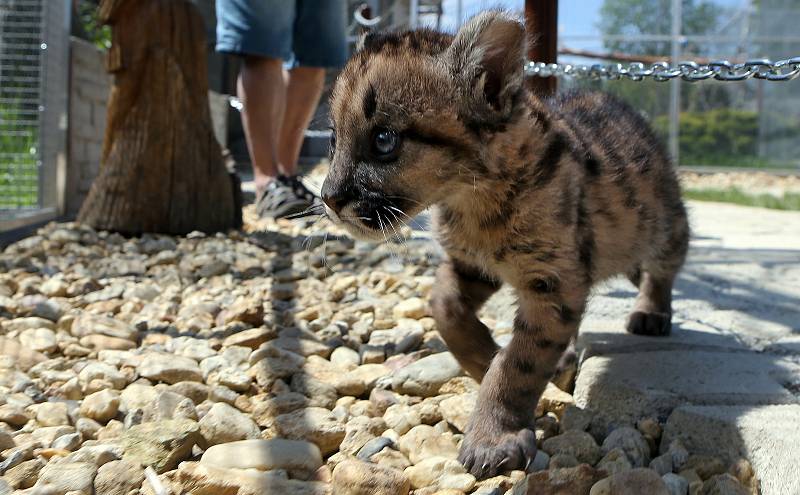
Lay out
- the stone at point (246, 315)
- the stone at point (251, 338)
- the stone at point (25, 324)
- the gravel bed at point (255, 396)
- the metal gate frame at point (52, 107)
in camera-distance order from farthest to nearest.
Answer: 1. the metal gate frame at point (52, 107)
2. the stone at point (246, 315)
3. the stone at point (25, 324)
4. the stone at point (251, 338)
5. the gravel bed at point (255, 396)

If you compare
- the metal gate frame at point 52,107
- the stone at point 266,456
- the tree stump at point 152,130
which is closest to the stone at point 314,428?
the stone at point 266,456

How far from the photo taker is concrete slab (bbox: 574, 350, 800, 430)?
2.57 metres

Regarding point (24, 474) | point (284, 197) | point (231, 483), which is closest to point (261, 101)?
point (284, 197)

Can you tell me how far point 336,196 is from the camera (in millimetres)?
2414

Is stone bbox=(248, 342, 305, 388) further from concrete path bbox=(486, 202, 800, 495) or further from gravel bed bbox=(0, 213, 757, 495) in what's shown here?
concrete path bbox=(486, 202, 800, 495)

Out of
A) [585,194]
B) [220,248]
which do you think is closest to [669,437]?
[585,194]

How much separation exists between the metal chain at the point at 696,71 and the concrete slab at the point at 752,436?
99 cm

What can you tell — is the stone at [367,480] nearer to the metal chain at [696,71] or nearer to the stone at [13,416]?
the stone at [13,416]

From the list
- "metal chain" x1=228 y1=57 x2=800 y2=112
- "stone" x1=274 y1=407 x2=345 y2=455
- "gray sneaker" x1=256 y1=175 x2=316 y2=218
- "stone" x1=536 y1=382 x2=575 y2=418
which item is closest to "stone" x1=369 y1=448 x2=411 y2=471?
"stone" x1=274 y1=407 x2=345 y2=455

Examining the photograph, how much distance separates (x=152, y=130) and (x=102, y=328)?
7.98ft

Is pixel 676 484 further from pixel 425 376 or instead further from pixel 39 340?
pixel 39 340

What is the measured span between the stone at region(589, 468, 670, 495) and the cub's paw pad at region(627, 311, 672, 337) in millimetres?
1364

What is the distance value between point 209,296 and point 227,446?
191 centimetres

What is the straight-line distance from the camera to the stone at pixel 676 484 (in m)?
2.09
